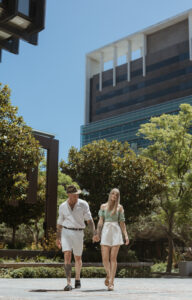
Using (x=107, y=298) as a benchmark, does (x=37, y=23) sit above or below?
above

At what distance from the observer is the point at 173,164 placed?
25.4 m

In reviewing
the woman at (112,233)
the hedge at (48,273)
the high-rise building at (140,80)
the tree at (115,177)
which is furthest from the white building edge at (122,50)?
the woman at (112,233)

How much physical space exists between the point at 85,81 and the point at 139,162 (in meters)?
85.5

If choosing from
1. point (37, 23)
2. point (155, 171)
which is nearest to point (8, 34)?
point (37, 23)

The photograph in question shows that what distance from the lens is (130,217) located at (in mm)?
22375

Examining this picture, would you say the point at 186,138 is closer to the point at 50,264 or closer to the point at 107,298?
the point at 50,264

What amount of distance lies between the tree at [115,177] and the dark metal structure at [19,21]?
6.24 m

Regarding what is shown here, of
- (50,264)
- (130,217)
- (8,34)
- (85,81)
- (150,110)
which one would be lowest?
(50,264)

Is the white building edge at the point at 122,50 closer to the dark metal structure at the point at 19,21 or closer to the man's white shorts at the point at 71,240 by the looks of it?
the dark metal structure at the point at 19,21

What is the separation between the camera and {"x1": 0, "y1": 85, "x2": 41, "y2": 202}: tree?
13.8m

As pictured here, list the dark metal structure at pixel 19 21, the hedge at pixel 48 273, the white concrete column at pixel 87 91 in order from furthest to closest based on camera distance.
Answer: the white concrete column at pixel 87 91
the dark metal structure at pixel 19 21
the hedge at pixel 48 273

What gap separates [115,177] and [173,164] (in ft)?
18.1

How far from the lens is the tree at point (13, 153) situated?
13.8 m

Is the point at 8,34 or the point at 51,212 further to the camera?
the point at 51,212
